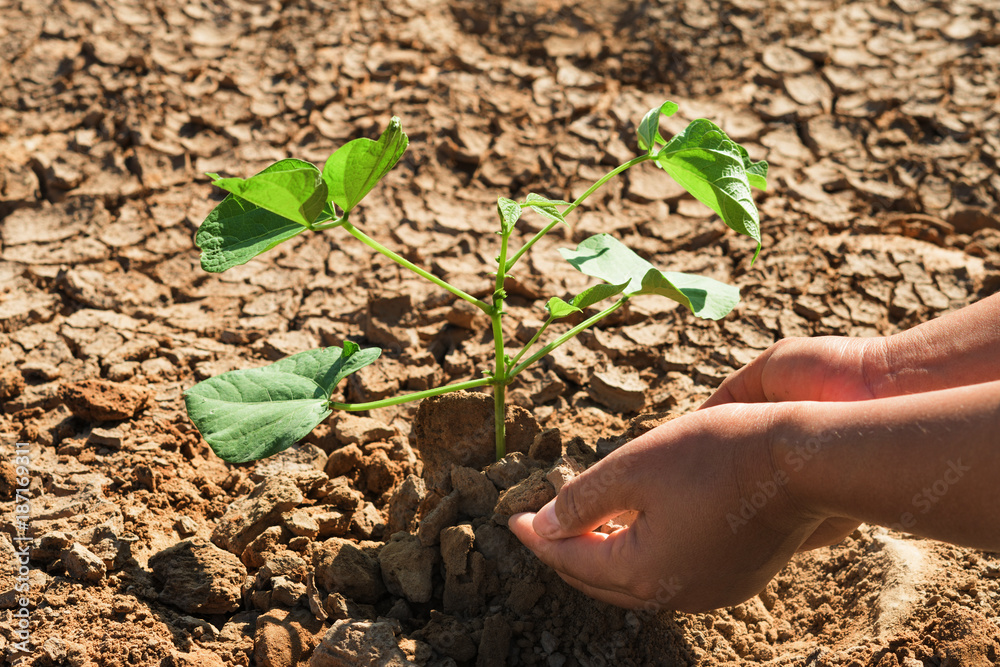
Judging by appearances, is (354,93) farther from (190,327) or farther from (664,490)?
(664,490)

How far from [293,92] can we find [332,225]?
5.37 feet

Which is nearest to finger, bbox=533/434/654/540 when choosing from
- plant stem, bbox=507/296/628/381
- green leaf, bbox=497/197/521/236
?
plant stem, bbox=507/296/628/381

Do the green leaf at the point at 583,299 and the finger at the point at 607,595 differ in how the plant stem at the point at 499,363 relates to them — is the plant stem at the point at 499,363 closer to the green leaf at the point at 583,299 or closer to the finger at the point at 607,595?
the green leaf at the point at 583,299

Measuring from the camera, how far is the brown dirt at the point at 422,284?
3.81 feet

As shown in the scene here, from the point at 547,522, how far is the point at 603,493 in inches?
5.2

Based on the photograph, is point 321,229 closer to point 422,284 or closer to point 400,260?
point 400,260

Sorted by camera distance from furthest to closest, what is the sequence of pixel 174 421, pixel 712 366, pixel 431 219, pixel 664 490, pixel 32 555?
pixel 431 219
pixel 712 366
pixel 174 421
pixel 32 555
pixel 664 490

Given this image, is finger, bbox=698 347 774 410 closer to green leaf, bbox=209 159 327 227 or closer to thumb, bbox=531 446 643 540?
thumb, bbox=531 446 643 540

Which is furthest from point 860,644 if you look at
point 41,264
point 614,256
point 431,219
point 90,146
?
point 90,146

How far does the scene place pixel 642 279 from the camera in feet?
3.86

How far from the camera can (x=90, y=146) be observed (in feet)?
7.34

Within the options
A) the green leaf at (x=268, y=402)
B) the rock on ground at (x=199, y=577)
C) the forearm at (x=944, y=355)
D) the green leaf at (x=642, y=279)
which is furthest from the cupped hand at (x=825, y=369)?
the rock on ground at (x=199, y=577)

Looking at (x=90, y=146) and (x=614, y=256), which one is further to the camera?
(x=90, y=146)

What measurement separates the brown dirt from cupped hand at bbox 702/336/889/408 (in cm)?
33
